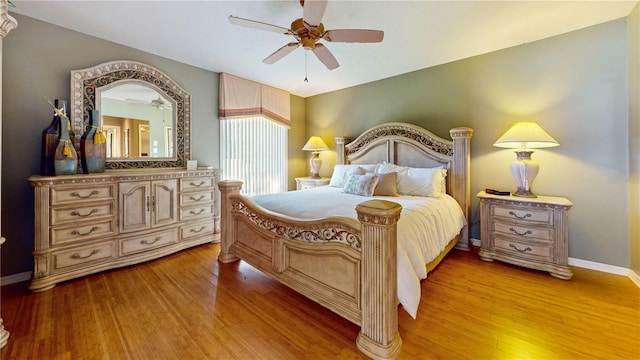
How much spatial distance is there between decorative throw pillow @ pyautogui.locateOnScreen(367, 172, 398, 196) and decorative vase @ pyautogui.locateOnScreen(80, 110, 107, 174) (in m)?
3.06

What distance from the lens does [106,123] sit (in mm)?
2951

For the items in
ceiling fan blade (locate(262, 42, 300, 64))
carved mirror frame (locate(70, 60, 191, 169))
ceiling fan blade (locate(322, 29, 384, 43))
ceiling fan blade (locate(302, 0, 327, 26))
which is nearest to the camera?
ceiling fan blade (locate(302, 0, 327, 26))

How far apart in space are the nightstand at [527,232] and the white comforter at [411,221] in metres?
0.34

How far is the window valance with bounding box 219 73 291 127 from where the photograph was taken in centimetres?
397

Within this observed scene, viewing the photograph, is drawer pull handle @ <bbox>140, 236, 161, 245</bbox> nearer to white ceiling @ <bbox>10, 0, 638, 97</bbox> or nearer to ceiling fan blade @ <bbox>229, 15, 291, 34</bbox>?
white ceiling @ <bbox>10, 0, 638, 97</bbox>

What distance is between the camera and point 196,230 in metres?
3.36

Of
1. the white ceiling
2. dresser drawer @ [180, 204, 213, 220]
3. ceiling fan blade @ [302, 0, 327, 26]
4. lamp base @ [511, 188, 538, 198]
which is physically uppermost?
the white ceiling

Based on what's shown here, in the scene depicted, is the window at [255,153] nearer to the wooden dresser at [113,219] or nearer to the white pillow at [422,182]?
the wooden dresser at [113,219]

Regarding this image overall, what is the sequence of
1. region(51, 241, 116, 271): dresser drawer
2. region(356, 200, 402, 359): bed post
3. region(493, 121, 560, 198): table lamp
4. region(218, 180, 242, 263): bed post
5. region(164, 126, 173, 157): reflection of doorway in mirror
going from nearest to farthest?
region(356, 200, 402, 359): bed post, region(51, 241, 116, 271): dresser drawer, region(493, 121, 560, 198): table lamp, region(218, 180, 242, 263): bed post, region(164, 126, 173, 157): reflection of doorway in mirror

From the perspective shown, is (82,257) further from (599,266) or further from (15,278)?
(599,266)

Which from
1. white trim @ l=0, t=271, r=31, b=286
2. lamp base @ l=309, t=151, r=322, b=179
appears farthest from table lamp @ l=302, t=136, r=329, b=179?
white trim @ l=0, t=271, r=31, b=286

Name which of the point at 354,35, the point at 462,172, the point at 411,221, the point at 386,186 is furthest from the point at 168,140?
the point at 462,172

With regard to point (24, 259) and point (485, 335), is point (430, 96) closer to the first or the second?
point (485, 335)

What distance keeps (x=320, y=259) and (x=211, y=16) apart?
244 cm
